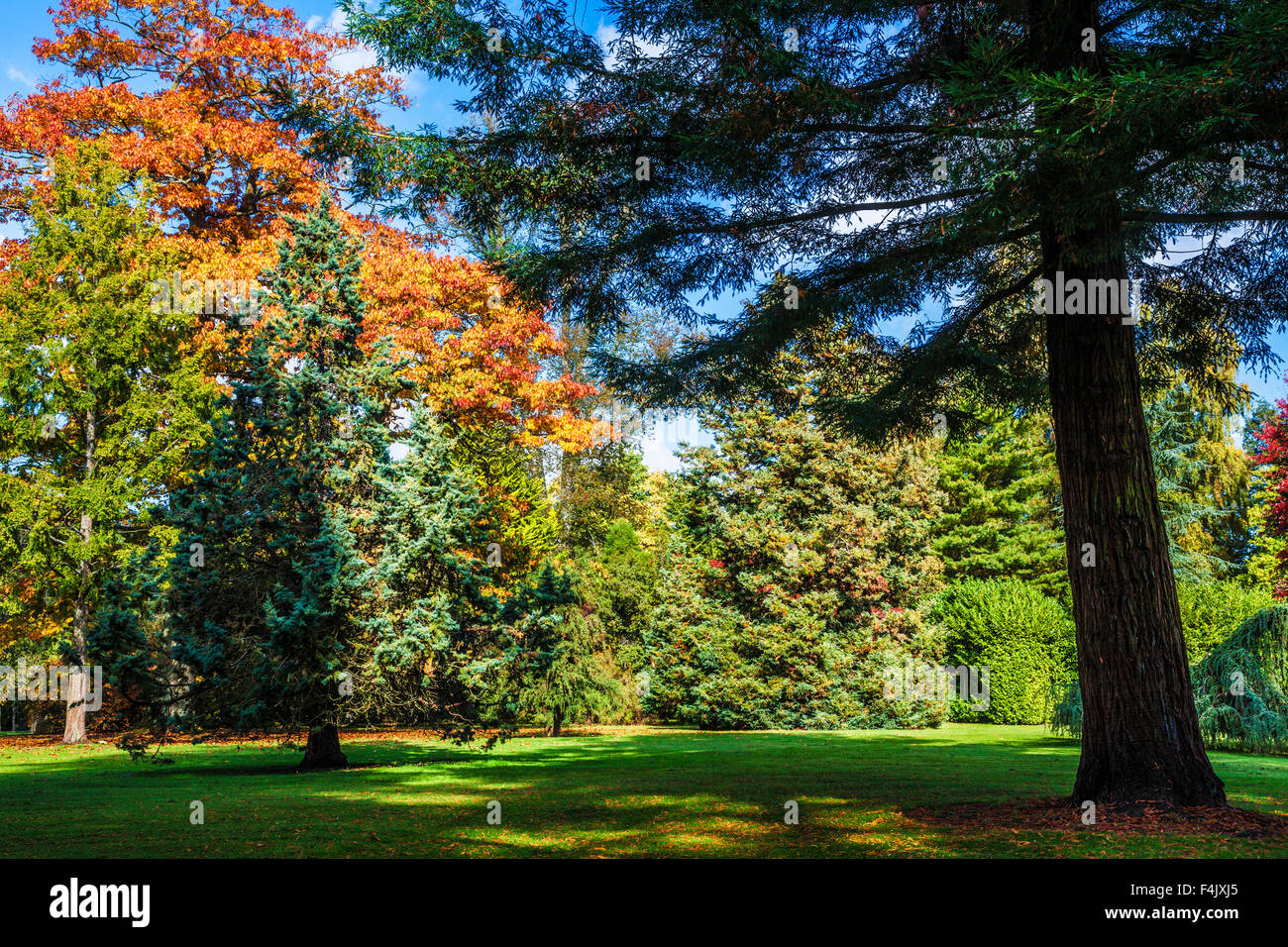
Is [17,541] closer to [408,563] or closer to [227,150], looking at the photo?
[227,150]

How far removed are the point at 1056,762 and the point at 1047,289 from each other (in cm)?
719

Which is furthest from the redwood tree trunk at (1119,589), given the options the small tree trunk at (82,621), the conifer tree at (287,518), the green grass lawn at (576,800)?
the small tree trunk at (82,621)

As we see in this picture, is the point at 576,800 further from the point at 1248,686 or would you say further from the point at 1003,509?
the point at 1003,509

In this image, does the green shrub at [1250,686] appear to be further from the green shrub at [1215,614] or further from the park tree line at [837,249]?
the green shrub at [1215,614]

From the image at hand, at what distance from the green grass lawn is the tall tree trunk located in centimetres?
93

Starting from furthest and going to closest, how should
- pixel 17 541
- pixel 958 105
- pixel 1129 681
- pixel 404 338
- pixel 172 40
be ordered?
pixel 172 40, pixel 404 338, pixel 17 541, pixel 1129 681, pixel 958 105

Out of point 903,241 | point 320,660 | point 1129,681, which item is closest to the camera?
point 1129,681

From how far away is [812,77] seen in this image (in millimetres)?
6160

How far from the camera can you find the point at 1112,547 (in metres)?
7.03

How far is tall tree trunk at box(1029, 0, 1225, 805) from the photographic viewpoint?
6.73m

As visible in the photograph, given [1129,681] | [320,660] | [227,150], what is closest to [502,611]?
[320,660]

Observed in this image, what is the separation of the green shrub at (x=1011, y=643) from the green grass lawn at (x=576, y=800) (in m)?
4.85
